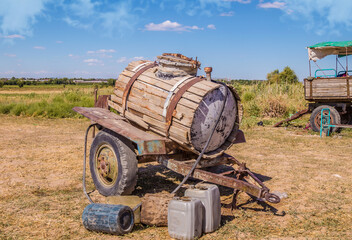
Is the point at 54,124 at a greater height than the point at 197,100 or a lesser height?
lesser

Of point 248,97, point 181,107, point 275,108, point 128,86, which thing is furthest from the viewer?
point 248,97

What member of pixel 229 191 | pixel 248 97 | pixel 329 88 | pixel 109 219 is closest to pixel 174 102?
pixel 109 219

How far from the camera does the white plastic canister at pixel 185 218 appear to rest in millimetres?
4016

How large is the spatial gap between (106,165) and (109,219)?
143cm

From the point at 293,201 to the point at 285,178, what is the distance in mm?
1410

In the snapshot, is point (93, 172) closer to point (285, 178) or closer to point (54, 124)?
point (285, 178)

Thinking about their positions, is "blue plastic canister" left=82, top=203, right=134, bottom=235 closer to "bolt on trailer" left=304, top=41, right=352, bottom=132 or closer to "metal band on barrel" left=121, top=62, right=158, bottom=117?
"metal band on barrel" left=121, top=62, right=158, bottom=117

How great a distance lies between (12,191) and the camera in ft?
19.5

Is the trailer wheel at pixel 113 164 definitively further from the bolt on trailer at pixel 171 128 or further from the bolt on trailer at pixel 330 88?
the bolt on trailer at pixel 330 88

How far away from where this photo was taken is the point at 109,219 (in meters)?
4.16

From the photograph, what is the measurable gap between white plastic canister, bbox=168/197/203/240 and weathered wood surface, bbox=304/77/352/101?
1018 centimetres

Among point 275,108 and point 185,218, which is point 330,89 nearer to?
point 275,108

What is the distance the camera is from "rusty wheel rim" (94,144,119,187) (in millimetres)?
5359

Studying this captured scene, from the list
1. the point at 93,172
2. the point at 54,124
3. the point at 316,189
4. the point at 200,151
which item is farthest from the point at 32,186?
the point at 54,124
